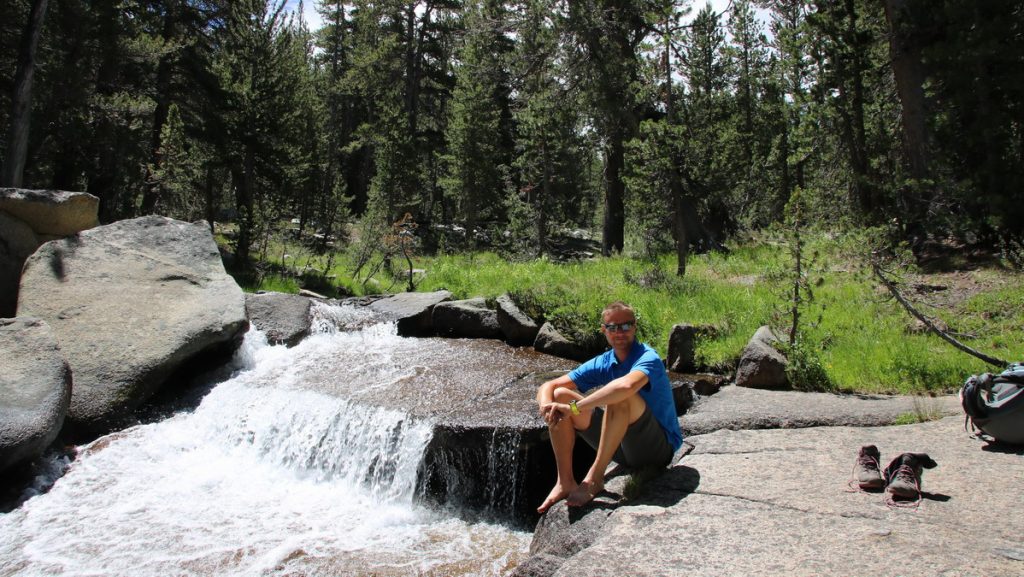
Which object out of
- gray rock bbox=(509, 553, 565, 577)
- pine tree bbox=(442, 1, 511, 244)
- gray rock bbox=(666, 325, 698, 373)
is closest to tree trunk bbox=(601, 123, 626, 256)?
pine tree bbox=(442, 1, 511, 244)

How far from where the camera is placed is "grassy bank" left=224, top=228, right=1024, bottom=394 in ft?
23.4

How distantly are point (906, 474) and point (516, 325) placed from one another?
7.84 m

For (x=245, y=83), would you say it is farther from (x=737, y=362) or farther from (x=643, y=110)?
(x=737, y=362)

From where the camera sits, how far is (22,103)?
13.2 m

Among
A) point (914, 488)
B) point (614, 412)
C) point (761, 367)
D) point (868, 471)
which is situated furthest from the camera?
point (761, 367)

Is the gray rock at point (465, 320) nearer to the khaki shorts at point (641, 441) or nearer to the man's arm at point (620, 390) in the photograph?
the khaki shorts at point (641, 441)

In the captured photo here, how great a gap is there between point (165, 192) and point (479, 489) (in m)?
15.7

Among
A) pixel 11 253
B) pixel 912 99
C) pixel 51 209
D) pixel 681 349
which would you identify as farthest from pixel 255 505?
pixel 912 99

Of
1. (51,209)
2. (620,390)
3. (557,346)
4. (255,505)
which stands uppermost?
(51,209)

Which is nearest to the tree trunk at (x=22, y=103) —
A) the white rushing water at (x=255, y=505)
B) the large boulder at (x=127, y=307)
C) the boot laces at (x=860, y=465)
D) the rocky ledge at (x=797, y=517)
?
the large boulder at (x=127, y=307)

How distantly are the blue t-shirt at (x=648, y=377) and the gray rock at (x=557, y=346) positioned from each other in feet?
17.0

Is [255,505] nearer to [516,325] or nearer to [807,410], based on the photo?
[807,410]

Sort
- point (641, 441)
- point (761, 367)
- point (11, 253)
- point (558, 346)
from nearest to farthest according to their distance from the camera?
1. point (641, 441)
2. point (761, 367)
3. point (11, 253)
4. point (558, 346)

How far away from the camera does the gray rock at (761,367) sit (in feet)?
24.3
